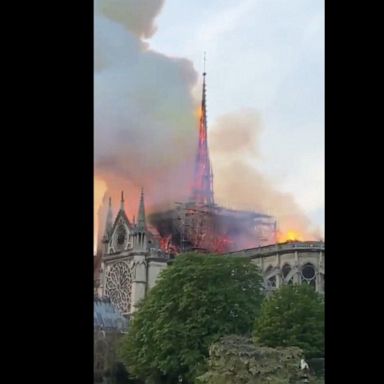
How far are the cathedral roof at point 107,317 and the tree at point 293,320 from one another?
33 cm

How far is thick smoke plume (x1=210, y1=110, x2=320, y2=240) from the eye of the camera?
1.45m

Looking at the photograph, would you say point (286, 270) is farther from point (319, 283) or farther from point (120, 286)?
point (120, 286)

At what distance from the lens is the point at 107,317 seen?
1366 millimetres

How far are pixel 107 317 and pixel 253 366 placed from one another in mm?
369

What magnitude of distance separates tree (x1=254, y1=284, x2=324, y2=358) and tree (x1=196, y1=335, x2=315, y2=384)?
0.02m

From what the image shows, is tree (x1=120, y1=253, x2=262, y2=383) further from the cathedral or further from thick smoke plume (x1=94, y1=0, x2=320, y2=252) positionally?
thick smoke plume (x1=94, y1=0, x2=320, y2=252)

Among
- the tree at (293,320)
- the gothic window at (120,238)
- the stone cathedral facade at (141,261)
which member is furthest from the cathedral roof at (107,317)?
the tree at (293,320)

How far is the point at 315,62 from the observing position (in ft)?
4.47

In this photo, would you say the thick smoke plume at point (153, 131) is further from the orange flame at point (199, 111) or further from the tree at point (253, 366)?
the tree at point (253, 366)

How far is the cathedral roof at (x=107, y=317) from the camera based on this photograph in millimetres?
1312

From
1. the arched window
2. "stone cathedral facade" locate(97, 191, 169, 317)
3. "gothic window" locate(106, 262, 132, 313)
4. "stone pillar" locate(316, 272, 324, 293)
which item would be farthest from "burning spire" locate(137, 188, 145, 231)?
"stone pillar" locate(316, 272, 324, 293)
